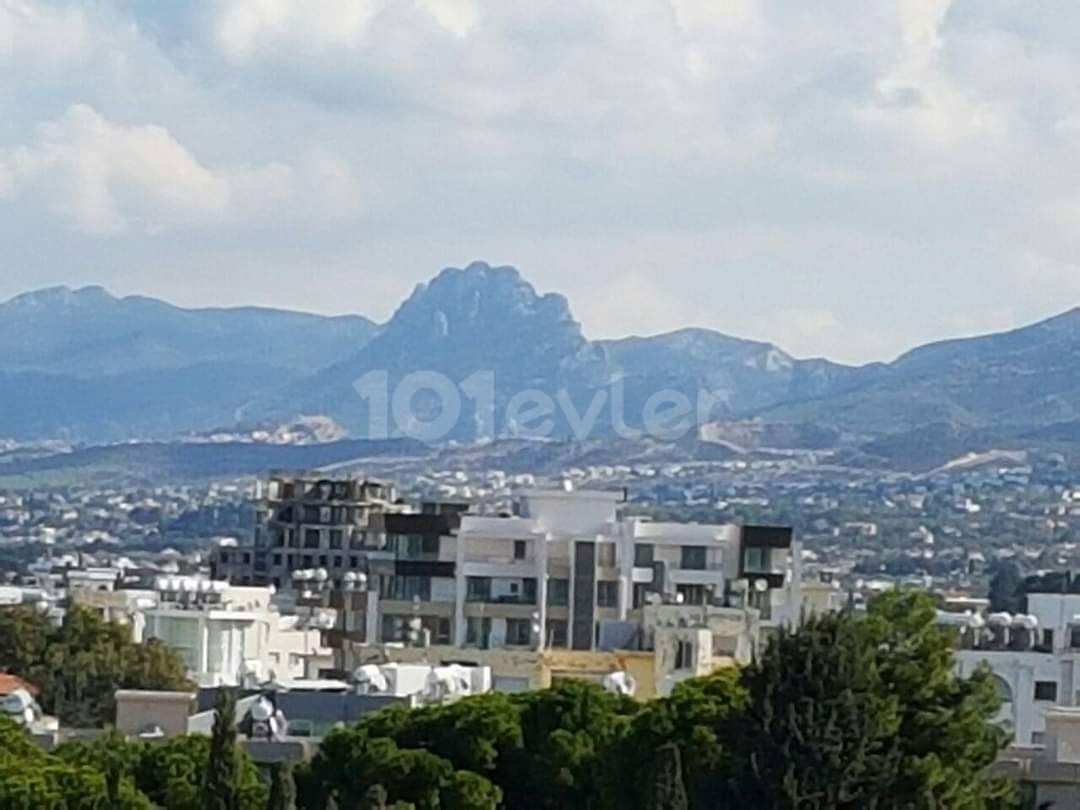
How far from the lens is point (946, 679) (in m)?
41.8

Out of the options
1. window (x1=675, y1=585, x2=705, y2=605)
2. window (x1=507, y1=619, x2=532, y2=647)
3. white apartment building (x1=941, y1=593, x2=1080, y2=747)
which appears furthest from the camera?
window (x1=675, y1=585, x2=705, y2=605)

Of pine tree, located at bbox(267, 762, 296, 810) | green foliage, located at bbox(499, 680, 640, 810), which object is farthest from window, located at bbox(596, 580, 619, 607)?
pine tree, located at bbox(267, 762, 296, 810)

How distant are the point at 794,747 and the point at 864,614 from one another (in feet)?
12.6

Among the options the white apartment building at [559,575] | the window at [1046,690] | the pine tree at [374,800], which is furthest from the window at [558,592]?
the pine tree at [374,800]

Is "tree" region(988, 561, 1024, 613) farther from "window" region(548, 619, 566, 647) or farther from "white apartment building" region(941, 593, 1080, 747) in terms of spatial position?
"window" region(548, 619, 566, 647)

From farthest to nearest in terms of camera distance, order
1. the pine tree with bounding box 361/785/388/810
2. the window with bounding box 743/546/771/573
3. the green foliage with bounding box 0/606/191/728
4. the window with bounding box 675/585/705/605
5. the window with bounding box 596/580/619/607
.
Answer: the window with bounding box 743/546/771/573
the window with bounding box 675/585/705/605
the window with bounding box 596/580/619/607
the green foliage with bounding box 0/606/191/728
the pine tree with bounding box 361/785/388/810

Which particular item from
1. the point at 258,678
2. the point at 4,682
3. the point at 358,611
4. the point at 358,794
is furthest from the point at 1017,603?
the point at 358,794

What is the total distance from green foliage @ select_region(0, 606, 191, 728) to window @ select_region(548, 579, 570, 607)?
24.4 feet

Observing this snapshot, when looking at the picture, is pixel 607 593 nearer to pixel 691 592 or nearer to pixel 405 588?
pixel 691 592

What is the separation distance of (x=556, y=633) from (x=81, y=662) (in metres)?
9.92

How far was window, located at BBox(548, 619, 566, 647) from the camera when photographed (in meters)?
76.9

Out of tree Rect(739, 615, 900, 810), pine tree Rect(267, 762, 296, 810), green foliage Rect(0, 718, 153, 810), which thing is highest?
tree Rect(739, 615, 900, 810)

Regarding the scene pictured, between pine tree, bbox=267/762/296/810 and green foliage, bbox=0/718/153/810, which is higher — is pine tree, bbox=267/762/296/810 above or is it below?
above

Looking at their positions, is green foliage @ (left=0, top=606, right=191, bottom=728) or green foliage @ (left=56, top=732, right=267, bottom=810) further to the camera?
green foliage @ (left=0, top=606, right=191, bottom=728)
